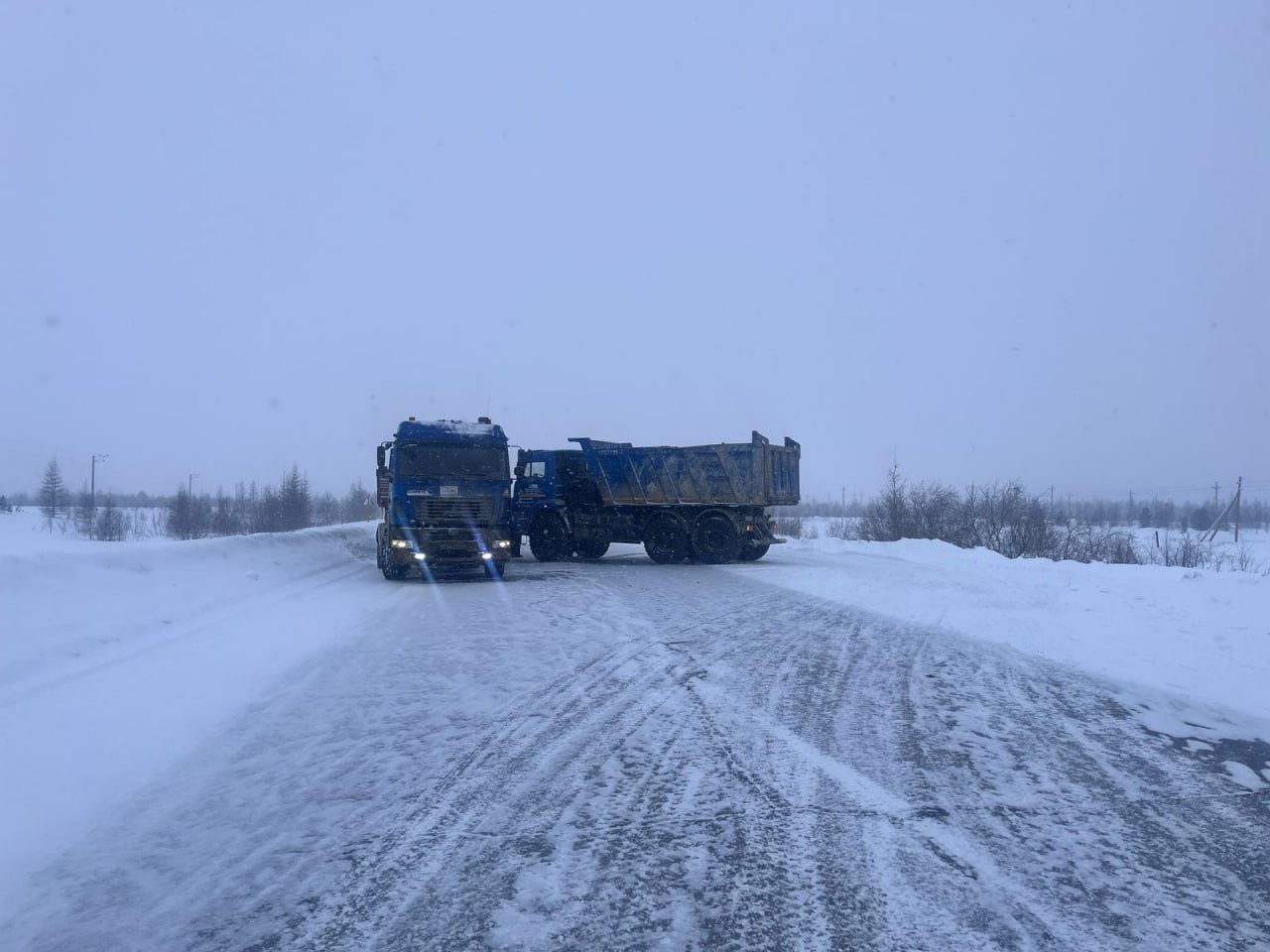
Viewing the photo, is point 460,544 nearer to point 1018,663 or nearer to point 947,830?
point 1018,663

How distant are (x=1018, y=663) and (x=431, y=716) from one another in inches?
233

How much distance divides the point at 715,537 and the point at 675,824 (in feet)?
60.2

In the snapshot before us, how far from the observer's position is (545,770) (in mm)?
5281

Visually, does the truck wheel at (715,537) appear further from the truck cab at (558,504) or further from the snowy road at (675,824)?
the snowy road at (675,824)

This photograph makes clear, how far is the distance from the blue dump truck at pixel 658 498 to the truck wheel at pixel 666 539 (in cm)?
3

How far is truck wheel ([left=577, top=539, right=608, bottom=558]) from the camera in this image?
936 inches

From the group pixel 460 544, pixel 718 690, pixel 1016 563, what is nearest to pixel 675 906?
pixel 718 690

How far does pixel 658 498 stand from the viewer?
22750mm

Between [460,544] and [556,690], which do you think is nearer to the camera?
[556,690]

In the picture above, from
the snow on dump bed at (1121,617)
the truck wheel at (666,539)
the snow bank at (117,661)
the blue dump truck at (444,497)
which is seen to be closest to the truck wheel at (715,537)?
the truck wheel at (666,539)

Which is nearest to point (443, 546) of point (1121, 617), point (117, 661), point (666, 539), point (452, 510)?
point (452, 510)

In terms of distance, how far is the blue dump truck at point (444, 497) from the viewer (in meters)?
17.2

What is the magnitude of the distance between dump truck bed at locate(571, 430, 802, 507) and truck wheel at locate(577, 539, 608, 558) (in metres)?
1.25

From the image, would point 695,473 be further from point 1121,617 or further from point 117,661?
point 117,661
